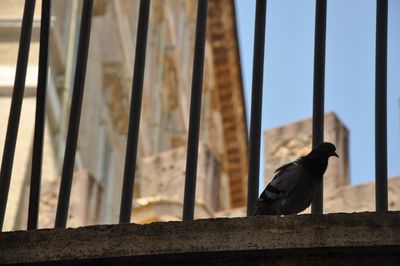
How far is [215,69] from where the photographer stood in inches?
1391

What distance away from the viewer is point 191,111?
507 cm

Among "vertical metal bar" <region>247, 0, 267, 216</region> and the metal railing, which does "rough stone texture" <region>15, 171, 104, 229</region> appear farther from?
"vertical metal bar" <region>247, 0, 267, 216</region>

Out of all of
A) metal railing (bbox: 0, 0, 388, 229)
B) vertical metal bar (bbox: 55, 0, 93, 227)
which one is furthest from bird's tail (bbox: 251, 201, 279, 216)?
vertical metal bar (bbox: 55, 0, 93, 227)

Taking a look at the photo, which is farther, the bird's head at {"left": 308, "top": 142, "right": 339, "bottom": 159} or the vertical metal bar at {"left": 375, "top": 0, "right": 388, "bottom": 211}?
the bird's head at {"left": 308, "top": 142, "right": 339, "bottom": 159}

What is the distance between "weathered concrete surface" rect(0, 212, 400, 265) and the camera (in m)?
4.20

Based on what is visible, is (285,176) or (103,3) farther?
(103,3)

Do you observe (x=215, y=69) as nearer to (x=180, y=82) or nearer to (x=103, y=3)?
(x=180, y=82)

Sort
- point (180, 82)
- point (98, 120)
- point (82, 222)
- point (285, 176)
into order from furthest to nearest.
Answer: point (180, 82) < point (98, 120) < point (82, 222) < point (285, 176)

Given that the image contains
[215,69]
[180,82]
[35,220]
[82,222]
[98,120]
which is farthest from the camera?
[215,69]

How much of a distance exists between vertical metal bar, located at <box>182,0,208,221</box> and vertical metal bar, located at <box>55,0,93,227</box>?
1.29 feet

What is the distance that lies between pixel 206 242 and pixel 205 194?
13.3m

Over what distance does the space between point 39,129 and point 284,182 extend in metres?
1.38

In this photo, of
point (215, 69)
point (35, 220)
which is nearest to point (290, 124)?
point (35, 220)

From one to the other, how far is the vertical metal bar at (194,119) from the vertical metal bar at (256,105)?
190 mm
